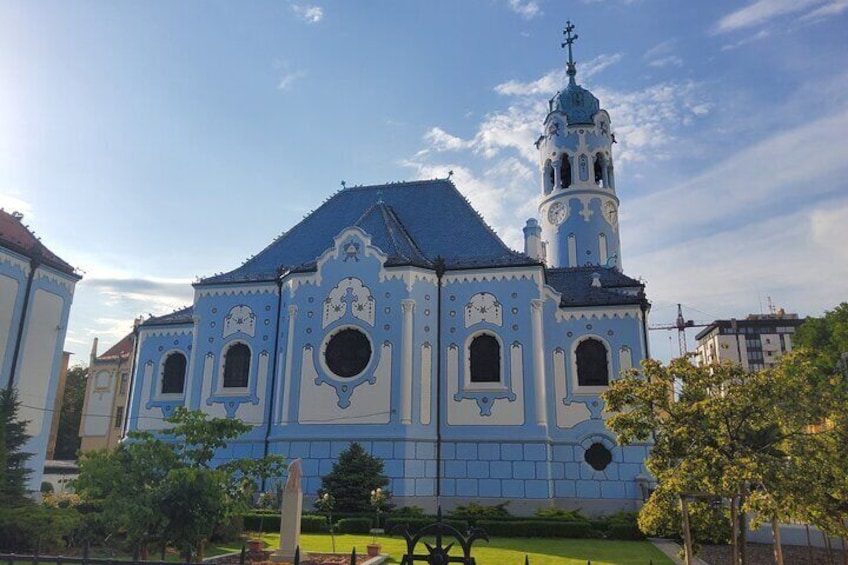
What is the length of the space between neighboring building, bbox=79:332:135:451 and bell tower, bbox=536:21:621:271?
34.7 m

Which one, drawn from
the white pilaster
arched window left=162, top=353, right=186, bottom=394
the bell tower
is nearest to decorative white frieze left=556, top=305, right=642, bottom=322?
the bell tower

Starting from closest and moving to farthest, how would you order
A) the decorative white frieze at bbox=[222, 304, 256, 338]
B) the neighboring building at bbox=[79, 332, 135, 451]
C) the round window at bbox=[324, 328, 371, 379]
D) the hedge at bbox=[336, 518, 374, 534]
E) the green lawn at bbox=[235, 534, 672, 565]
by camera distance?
the green lawn at bbox=[235, 534, 672, 565] < the hedge at bbox=[336, 518, 374, 534] < the round window at bbox=[324, 328, 371, 379] < the decorative white frieze at bbox=[222, 304, 256, 338] < the neighboring building at bbox=[79, 332, 135, 451]

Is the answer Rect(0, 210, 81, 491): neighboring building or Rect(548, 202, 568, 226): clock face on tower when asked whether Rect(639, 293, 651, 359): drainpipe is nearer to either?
Rect(548, 202, 568, 226): clock face on tower

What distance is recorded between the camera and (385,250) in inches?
1103

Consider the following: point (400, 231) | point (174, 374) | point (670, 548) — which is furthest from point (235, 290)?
point (670, 548)

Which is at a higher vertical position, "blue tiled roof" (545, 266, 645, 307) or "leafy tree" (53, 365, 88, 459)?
"blue tiled roof" (545, 266, 645, 307)

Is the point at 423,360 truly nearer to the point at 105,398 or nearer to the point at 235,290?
the point at 235,290

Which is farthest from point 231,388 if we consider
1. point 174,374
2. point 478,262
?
point 478,262

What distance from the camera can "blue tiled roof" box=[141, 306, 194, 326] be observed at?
32188mm

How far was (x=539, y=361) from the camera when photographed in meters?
26.3

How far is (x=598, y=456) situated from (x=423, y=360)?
27.9 ft

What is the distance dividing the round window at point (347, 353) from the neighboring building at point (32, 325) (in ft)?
35.2

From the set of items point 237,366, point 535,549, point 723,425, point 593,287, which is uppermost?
point 593,287

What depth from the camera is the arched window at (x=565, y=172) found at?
126ft
